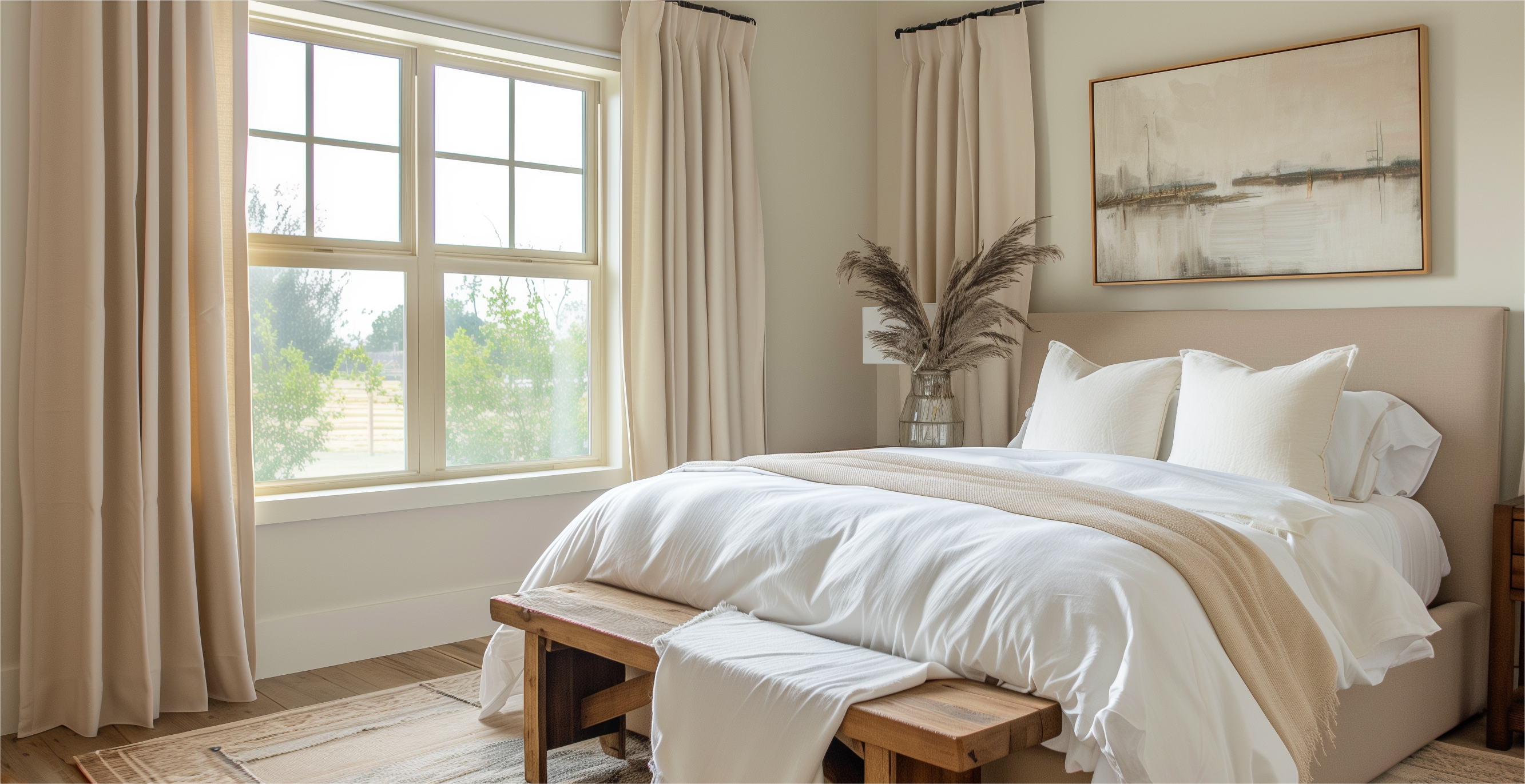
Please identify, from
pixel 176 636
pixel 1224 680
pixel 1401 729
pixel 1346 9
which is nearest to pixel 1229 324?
pixel 1346 9

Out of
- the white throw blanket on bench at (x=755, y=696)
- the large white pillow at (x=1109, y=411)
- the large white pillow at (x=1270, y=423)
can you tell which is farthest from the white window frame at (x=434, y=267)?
the large white pillow at (x=1270, y=423)

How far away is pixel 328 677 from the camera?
3270 mm

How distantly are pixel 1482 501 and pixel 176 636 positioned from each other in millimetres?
3755

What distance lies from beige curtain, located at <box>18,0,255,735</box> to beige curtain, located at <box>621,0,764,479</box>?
1.46 metres

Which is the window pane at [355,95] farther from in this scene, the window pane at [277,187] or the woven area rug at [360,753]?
the woven area rug at [360,753]

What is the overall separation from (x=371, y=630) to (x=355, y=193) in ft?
4.77

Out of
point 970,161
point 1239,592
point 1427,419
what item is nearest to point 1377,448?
point 1427,419

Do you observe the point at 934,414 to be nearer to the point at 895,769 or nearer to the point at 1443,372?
the point at 1443,372

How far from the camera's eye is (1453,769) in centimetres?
257

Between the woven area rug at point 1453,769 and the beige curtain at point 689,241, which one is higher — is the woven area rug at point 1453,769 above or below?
below

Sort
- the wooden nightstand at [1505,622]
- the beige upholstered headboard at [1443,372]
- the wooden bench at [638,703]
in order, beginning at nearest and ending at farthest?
the wooden bench at [638,703], the wooden nightstand at [1505,622], the beige upholstered headboard at [1443,372]

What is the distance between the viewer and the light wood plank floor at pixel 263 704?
101 inches

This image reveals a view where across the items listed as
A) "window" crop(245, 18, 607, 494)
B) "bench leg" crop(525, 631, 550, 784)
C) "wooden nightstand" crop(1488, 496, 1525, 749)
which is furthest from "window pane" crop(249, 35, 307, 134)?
"wooden nightstand" crop(1488, 496, 1525, 749)

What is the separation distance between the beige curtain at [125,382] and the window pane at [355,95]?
49 centimetres
